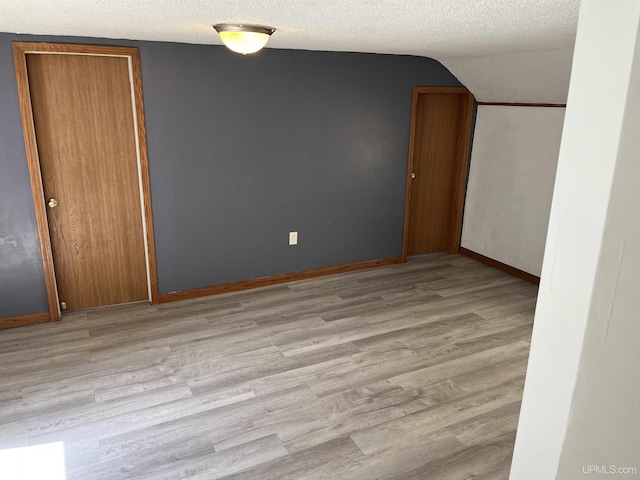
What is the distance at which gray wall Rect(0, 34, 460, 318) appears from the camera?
12.0 ft

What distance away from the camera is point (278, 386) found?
3061 millimetres

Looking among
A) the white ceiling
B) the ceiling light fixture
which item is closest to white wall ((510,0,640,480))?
the white ceiling

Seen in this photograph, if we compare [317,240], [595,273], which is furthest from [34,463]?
[317,240]

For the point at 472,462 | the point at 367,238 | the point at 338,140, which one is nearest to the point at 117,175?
the point at 338,140

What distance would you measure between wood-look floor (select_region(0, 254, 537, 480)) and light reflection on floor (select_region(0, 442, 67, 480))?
5cm

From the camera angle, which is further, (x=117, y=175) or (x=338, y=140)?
(x=338, y=140)

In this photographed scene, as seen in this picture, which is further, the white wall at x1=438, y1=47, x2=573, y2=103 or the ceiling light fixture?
the white wall at x1=438, y1=47, x2=573, y2=103

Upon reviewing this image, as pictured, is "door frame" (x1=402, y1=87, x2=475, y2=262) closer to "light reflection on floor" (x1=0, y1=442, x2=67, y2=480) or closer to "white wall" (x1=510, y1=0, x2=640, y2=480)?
"light reflection on floor" (x1=0, y1=442, x2=67, y2=480)

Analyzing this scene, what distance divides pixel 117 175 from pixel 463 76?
3.45 meters

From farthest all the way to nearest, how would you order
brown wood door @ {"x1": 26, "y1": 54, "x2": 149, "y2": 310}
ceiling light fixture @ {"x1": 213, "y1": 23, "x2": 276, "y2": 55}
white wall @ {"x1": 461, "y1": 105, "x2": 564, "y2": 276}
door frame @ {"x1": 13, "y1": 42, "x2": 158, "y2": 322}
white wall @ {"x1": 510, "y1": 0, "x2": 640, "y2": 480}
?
white wall @ {"x1": 461, "y1": 105, "x2": 564, "y2": 276}
brown wood door @ {"x1": 26, "y1": 54, "x2": 149, "y2": 310}
door frame @ {"x1": 13, "y1": 42, "x2": 158, "y2": 322}
ceiling light fixture @ {"x1": 213, "y1": 23, "x2": 276, "y2": 55}
white wall @ {"x1": 510, "y1": 0, "x2": 640, "y2": 480}

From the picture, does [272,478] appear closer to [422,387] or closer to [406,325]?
[422,387]

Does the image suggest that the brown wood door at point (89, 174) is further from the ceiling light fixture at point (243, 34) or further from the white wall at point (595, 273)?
the white wall at point (595, 273)

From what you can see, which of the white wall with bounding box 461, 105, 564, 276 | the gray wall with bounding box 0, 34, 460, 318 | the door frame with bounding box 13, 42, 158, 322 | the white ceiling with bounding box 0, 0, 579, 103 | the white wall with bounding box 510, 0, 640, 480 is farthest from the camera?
the white wall with bounding box 461, 105, 564, 276

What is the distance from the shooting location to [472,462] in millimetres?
2453
